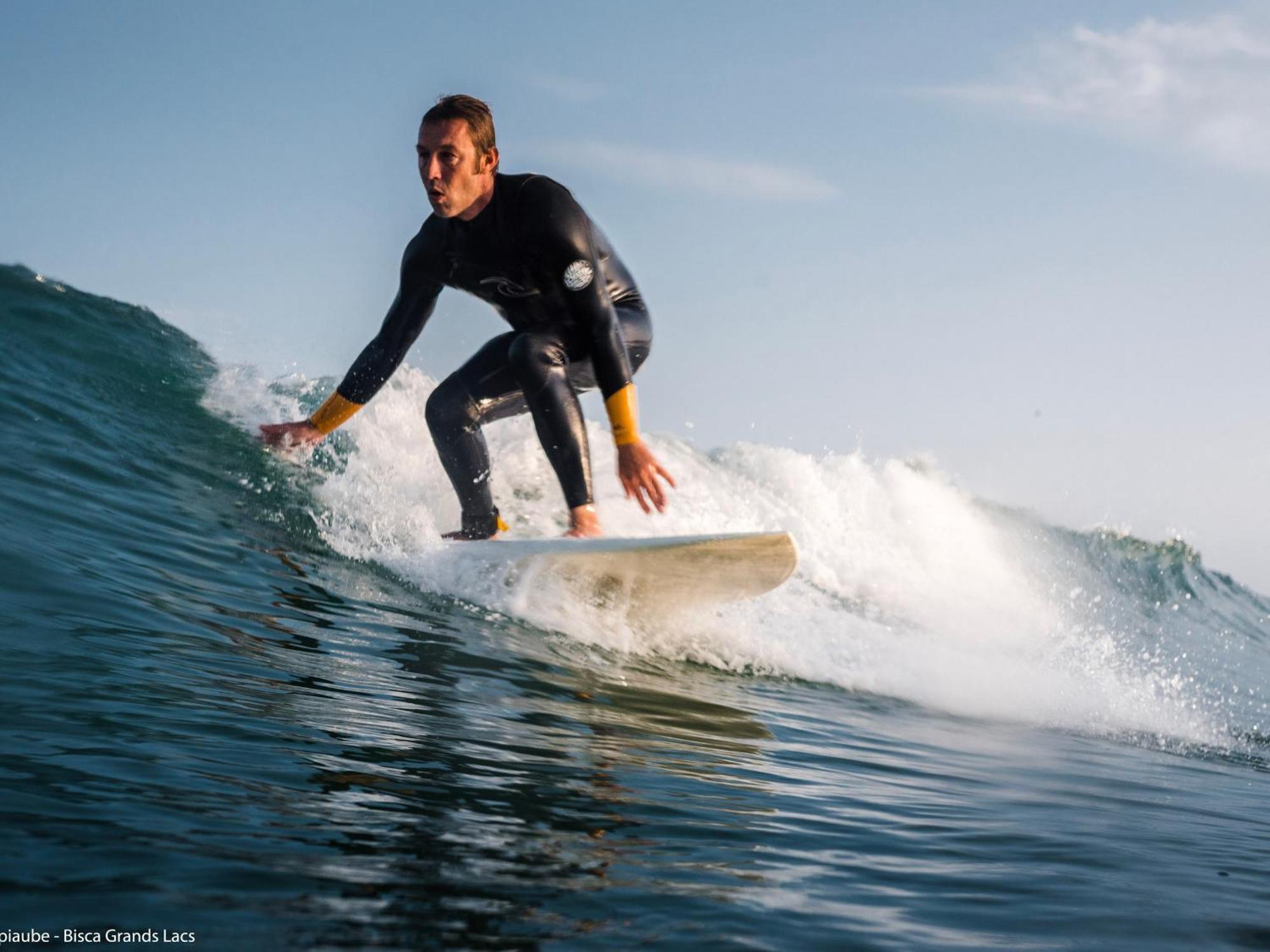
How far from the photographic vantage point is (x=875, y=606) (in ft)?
31.5

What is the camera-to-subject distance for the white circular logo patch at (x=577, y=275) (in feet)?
15.5

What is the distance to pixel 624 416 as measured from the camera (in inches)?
187

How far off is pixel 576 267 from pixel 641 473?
988 mm

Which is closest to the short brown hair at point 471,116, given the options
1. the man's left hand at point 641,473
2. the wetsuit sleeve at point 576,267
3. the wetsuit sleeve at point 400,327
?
the wetsuit sleeve at point 576,267

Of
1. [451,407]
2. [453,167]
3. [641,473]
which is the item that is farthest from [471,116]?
[641,473]

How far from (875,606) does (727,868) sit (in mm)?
7887

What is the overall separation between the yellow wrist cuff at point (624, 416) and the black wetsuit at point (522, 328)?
0.04 metres

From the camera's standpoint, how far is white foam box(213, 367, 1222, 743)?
559cm

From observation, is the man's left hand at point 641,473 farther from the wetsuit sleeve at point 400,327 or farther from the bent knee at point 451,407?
the wetsuit sleeve at point 400,327

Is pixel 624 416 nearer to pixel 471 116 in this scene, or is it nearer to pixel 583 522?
pixel 583 522

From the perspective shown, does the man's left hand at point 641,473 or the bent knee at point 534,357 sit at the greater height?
the bent knee at point 534,357

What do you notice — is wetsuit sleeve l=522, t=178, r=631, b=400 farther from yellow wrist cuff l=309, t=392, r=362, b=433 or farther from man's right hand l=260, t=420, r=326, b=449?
man's right hand l=260, t=420, r=326, b=449

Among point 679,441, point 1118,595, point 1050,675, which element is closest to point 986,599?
point 679,441

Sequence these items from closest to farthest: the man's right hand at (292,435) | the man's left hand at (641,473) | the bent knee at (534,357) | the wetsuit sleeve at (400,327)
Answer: the man's left hand at (641,473), the bent knee at (534,357), the wetsuit sleeve at (400,327), the man's right hand at (292,435)
